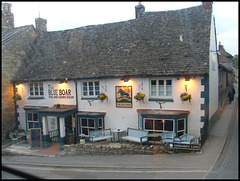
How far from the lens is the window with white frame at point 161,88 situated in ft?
37.3

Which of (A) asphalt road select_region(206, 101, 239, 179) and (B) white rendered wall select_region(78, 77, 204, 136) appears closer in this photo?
(A) asphalt road select_region(206, 101, 239, 179)

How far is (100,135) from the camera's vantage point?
12.0 m

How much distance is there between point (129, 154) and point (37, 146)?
17.5 ft

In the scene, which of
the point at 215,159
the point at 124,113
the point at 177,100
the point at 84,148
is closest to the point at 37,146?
the point at 84,148

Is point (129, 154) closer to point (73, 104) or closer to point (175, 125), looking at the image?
point (175, 125)

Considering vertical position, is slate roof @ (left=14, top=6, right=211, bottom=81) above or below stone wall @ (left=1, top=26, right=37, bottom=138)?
above

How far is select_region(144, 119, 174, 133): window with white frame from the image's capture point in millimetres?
11172

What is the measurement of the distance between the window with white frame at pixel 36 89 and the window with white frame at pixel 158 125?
716 cm

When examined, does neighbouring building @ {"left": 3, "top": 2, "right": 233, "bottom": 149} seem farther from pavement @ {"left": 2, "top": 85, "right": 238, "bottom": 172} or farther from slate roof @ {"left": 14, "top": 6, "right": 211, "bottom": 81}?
pavement @ {"left": 2, "top": 85, "right": 238, "bottom": 172}

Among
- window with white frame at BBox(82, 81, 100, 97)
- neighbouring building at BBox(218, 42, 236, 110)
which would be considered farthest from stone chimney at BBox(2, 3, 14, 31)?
window with white frame at BBox(82, 81, 100, 97)

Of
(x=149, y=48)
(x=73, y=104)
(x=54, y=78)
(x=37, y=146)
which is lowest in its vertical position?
(x=37, y=146)

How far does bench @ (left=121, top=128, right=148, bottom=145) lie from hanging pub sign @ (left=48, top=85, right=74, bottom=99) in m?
4.42

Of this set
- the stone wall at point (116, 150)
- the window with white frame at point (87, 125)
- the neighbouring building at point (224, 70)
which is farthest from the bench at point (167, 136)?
the window with white frame at point (87, 125)

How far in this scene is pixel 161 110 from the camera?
37.5 ft
